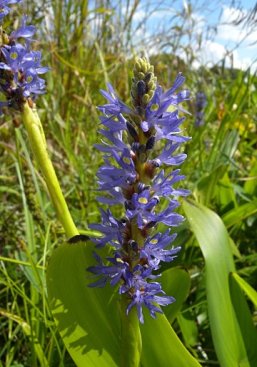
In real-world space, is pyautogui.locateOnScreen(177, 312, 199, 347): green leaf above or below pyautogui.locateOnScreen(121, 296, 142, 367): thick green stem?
below

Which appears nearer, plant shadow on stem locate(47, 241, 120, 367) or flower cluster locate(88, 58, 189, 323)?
flower cluster locate(88, 58, 189, 323)

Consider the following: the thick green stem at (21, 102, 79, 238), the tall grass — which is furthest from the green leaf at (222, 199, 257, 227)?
the thick green stem at (21, 102, 79, 238)

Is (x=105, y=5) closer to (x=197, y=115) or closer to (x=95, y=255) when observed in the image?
(x=197, y=115)

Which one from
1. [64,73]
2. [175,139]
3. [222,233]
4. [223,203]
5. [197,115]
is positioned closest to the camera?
[175,139]

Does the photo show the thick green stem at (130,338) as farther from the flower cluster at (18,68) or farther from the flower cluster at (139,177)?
the flower cluster at (18,68)

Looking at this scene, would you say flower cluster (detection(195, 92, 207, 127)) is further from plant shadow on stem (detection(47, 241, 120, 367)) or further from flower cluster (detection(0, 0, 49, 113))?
plant shadow on stem (detection(47, 241, 120, 367))

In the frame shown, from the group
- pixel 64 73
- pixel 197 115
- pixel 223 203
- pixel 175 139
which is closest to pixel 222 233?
pixel 175 139

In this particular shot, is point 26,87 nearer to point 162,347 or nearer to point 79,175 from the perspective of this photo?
point 162,347
